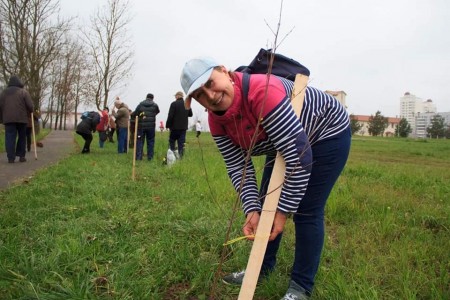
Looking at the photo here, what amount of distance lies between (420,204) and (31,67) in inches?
752

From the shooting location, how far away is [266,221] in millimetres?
1900

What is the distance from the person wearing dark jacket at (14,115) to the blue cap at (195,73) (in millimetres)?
7911

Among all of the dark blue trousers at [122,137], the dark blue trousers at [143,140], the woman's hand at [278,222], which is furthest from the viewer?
the dark blue trousers at [122,137]

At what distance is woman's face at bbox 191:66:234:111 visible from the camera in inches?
70.2

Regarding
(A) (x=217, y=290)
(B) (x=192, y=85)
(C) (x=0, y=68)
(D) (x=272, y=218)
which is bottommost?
(A) (x=217, y=290)

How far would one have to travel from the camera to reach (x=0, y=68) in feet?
58.2

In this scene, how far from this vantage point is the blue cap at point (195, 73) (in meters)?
1.74

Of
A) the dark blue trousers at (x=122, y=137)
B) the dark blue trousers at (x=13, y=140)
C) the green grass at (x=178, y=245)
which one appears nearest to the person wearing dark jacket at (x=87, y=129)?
the dark blue trousers at (x=122, y=137)

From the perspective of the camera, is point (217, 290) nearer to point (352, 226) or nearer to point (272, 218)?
point (272, 218)

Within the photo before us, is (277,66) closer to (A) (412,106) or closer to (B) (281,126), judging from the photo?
(B) (281,126)

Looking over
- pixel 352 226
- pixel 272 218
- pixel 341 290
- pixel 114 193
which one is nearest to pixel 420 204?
pixel 352 226

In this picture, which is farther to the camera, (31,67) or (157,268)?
(31,67)

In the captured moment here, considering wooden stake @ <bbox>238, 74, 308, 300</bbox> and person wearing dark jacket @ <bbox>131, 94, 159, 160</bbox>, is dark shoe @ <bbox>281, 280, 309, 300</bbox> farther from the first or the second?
person wearing dark jacket @ <bbox>131, 94, 159, 160</bbox>

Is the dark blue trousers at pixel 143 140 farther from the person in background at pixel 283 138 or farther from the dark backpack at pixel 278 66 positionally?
the dark backpack at pixel 278 66
